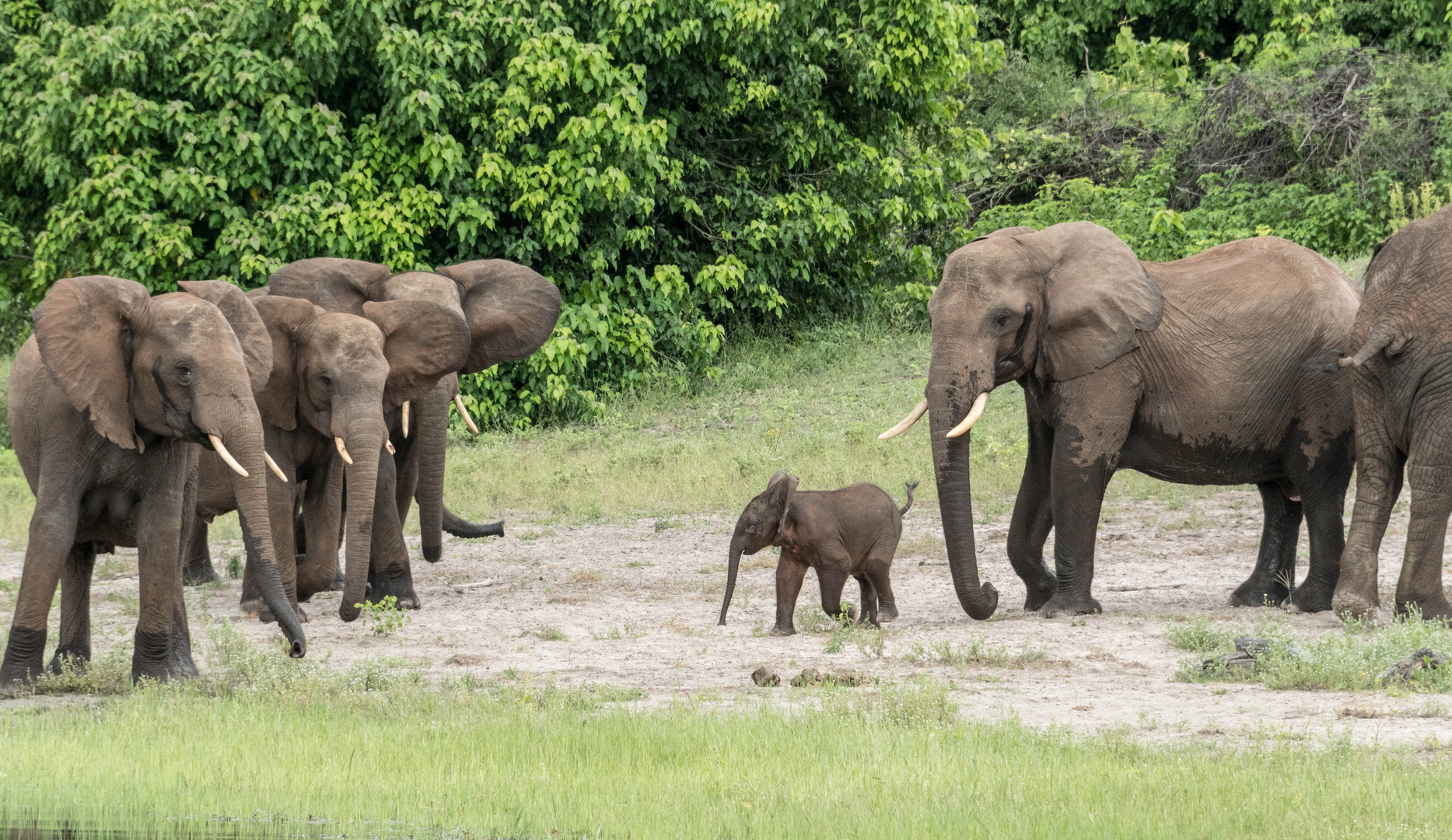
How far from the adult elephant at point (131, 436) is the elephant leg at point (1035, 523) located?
493 centimetres

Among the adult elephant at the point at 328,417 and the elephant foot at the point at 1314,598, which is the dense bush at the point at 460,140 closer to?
the adult elephant at the point at 328,417

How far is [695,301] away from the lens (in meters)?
22.5

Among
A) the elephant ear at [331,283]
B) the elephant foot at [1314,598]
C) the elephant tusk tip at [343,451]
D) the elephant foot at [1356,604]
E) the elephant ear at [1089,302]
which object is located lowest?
the elephant foot at [1314,598]

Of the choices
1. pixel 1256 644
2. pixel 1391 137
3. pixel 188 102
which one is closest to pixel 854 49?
pixel 1391 137

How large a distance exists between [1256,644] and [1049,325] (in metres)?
2.69

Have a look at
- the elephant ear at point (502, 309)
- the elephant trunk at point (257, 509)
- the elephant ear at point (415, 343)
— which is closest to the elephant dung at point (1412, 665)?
the elephant trunk at point (257, 509)

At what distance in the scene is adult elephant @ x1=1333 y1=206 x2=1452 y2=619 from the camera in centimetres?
971

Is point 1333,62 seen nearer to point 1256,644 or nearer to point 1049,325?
point 1049,325

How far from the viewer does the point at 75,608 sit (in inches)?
366

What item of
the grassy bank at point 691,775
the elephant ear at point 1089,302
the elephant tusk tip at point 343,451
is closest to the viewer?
the grassy bank at point 691,775

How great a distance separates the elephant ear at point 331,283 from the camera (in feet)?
41.0

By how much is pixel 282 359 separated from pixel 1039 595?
521 centimetres

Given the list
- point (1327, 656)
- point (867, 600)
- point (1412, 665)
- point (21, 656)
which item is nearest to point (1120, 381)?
point (867, 600)

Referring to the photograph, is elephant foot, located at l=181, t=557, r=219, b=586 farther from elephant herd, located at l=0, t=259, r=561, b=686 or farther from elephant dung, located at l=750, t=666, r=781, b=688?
elephant dung, located at l=750, t=666, r=781, b=688
